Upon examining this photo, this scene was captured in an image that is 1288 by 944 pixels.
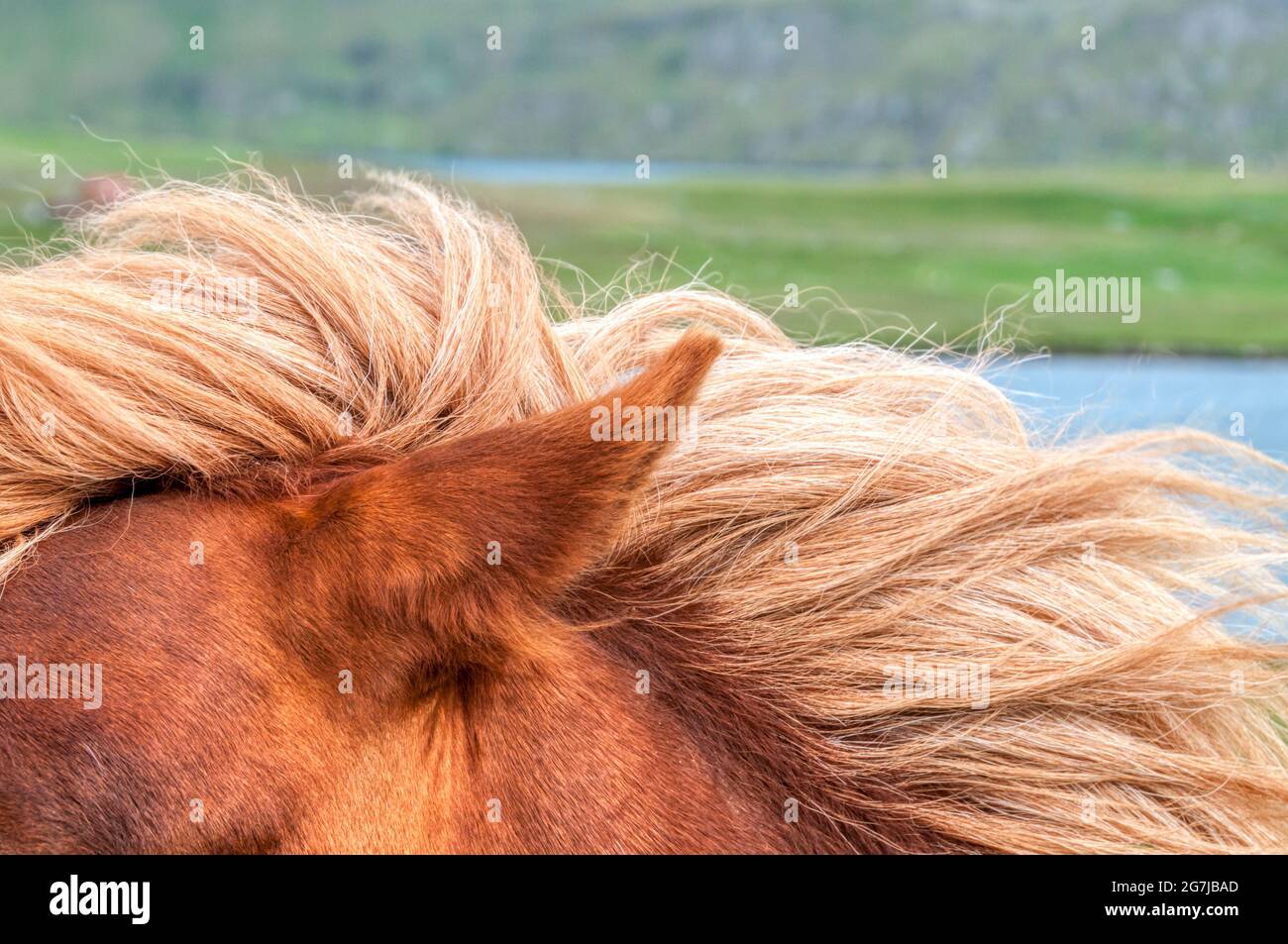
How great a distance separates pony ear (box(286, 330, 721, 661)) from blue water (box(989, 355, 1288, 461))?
1113mm

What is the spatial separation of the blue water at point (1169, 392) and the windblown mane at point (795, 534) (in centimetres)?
51

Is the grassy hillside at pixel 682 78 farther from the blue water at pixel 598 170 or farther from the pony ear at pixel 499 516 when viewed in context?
the pony ear at pixel 499 516

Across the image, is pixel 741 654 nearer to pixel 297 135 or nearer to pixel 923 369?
pixel 923 369

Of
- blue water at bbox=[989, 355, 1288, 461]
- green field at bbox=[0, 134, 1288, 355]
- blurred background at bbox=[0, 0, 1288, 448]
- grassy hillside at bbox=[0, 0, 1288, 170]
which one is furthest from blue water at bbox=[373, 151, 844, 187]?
blue water at bbox=[989, 355, 1288, 461]

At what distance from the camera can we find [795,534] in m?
1.65

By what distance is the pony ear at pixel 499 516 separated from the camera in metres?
1.24

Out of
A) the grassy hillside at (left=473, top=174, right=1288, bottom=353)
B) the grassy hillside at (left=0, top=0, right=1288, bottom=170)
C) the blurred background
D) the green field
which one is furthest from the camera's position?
the grassy hillside at (left=0, top=0, right=1288, bottom=170)

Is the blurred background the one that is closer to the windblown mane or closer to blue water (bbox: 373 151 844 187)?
blue water (bbox: 373 151 844 187)

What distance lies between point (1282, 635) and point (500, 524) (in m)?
1.37

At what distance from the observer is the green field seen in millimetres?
16031

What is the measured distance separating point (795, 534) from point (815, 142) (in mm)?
52051

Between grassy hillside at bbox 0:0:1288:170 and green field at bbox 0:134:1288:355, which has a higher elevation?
grassy hillside at bbox 0:0:1288:170

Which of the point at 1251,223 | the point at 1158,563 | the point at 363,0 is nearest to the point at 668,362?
the point at 1158,563

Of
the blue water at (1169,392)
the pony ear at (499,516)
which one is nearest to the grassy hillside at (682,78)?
the blue water at (1169,392)
